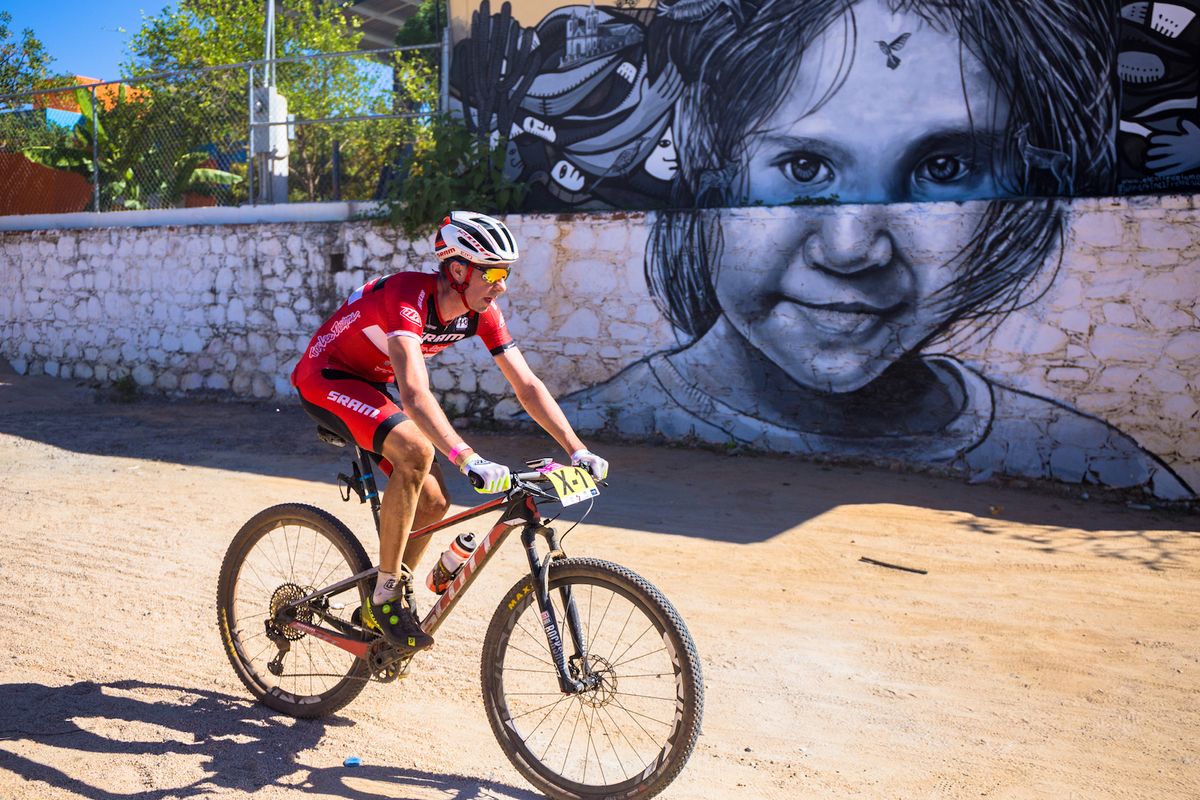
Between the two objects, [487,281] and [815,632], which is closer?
[487,281]

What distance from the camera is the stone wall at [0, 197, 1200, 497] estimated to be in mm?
7969

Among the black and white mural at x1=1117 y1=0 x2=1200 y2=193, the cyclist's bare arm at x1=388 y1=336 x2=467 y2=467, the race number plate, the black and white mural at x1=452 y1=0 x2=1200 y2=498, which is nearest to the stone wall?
the black and white mural at x1=452 y1=0 x2=1200 y2=498

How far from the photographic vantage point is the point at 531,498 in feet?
11.0

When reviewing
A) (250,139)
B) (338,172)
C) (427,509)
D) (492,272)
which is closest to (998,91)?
(492,272)

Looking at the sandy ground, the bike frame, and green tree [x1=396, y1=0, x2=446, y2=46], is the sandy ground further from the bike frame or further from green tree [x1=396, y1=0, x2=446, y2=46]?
green tree [x1=396, y1=0, x2=446, y2=46]

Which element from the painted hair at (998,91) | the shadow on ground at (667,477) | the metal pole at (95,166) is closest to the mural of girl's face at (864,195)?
the painted hair at (998,91)

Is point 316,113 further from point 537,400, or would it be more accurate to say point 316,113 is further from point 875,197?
point 537,400

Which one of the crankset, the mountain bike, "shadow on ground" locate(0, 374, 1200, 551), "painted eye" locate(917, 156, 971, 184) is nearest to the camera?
the mountain bike

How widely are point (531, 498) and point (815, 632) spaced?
7.78ft

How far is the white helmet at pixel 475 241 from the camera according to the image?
3693 mm

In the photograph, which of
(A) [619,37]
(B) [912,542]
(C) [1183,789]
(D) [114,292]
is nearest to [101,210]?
(D) [114,292]

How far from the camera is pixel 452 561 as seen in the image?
11.9ft

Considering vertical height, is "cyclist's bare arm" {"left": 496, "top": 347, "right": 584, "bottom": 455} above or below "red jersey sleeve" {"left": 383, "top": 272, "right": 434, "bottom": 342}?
below

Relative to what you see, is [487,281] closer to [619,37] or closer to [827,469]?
[827,469]
